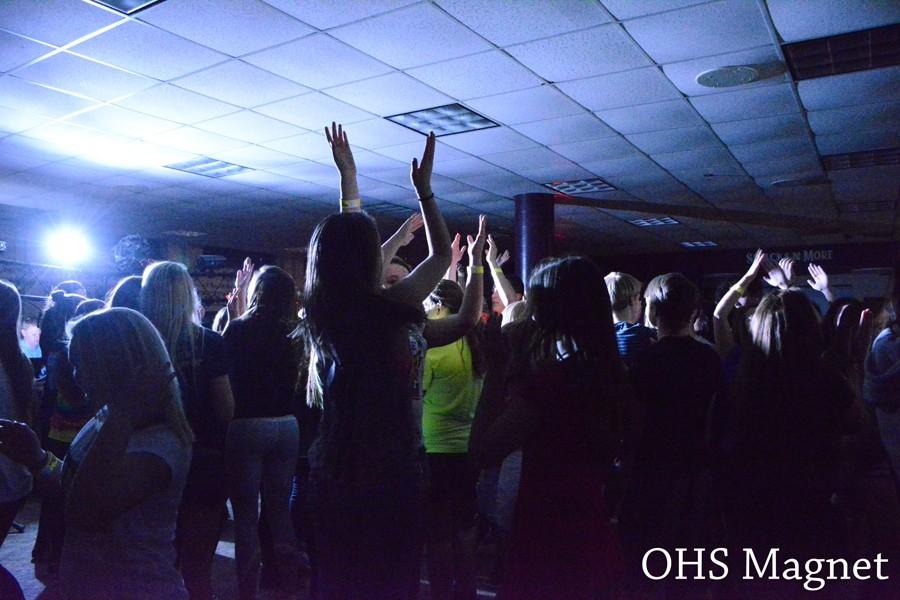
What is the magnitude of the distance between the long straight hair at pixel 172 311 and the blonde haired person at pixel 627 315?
1.55 metres

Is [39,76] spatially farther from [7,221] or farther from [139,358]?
[7,221]

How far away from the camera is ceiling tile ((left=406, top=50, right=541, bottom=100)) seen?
12.5 ft

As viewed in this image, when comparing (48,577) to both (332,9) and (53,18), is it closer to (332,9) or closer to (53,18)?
(53,18)

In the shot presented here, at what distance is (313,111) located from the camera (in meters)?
4.68

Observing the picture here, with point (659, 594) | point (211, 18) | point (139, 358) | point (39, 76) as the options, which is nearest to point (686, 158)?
point (211, 18)

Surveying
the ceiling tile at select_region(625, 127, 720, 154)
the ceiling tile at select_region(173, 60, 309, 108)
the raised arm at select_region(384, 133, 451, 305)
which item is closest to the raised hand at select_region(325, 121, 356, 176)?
Answer: the raised arm at select_region(384, 133, 451, 305)

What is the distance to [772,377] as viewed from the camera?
6.32 feet

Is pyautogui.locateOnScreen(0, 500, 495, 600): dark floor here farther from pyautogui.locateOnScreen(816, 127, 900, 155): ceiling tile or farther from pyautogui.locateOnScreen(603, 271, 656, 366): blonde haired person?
pyautogui.locateOnScreen(816, 127, 900, 155): ceiling tile

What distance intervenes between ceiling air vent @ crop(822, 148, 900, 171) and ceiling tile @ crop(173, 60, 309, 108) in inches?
187

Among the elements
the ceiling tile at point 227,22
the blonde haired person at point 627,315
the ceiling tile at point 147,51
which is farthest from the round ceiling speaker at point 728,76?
the ceiling tile at point 147,51

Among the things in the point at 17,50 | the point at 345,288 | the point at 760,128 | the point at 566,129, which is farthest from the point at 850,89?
the point at 17,50

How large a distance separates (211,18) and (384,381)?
103 inches

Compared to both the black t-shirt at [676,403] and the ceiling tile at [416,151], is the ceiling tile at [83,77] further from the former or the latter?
the black t-shirt at [676,403]

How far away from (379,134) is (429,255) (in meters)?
3.84
